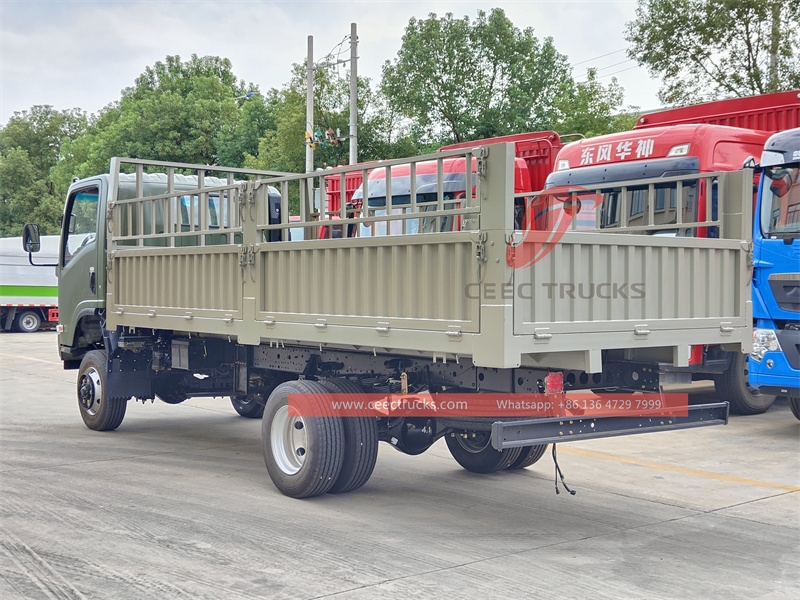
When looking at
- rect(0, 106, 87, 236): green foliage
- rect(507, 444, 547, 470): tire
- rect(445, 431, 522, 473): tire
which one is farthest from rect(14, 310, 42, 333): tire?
rect(0, 106, 87, 236): green foliage

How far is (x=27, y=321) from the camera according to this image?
2906 centimetres

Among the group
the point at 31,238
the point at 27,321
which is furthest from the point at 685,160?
the point at 27,321

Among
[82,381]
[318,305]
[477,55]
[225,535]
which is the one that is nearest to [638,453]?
[318,305]

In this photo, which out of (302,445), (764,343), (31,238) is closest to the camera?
(302,445)

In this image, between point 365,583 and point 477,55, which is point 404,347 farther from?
point 477,55

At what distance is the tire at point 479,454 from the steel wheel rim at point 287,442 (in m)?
1.31

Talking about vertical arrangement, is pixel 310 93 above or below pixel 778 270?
above

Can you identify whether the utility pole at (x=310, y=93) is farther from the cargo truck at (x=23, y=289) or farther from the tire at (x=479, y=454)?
the tire at (x=479, y=454)

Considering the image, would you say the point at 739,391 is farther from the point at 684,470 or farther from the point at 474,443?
the point at 474,443

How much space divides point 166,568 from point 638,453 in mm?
5241

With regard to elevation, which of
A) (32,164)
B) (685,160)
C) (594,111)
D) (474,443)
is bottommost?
(474,443)

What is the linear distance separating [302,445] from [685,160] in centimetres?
534

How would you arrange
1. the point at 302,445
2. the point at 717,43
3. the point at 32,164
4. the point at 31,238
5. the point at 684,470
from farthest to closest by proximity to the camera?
the point at 32,164, the point at 717,43, the point at 31,238, the point at 684,470, the point at 302,445

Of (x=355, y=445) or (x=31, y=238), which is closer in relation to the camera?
(x=355, y=445)
